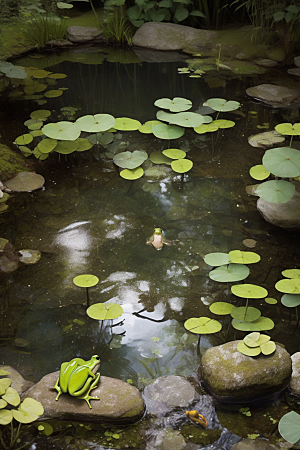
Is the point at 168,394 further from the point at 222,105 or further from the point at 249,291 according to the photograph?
the point at 222,105

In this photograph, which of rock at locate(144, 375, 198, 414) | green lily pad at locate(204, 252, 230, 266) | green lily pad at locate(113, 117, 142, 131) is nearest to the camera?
rock at locate(144, 375, 198, 414)

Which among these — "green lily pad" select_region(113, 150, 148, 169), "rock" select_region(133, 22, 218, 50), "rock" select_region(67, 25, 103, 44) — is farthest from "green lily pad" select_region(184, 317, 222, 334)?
"rock" select_region(67, 25, 103, 44)

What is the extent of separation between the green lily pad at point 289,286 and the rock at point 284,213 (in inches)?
27.5

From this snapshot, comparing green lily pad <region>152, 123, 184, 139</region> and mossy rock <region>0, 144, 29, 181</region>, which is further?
green lily pad <region>152, 123, 184, 139</region>

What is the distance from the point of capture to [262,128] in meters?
5.00

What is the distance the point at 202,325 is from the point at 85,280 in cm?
85

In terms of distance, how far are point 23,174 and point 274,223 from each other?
2453 millimetres

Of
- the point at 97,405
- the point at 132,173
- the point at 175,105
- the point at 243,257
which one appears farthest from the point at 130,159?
the point at 97,405

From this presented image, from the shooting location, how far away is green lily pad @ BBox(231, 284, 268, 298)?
2645mm

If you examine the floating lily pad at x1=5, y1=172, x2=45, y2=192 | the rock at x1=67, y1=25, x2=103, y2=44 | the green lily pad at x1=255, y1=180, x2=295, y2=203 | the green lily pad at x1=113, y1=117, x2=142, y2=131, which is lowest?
the floating lily pad at x1=5, y1=172, x2=45, y2=192

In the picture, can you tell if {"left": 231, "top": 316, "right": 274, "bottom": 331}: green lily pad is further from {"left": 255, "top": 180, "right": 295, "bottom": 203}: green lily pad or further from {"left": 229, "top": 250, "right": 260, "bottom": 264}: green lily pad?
{"left": 255, "top": 180, "right": 295, "bottom": 203}: green lily pad

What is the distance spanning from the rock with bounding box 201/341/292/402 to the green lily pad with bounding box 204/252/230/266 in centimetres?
77

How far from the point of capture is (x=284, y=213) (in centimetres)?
341

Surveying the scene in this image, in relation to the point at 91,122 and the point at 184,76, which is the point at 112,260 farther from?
the point at 184,76
